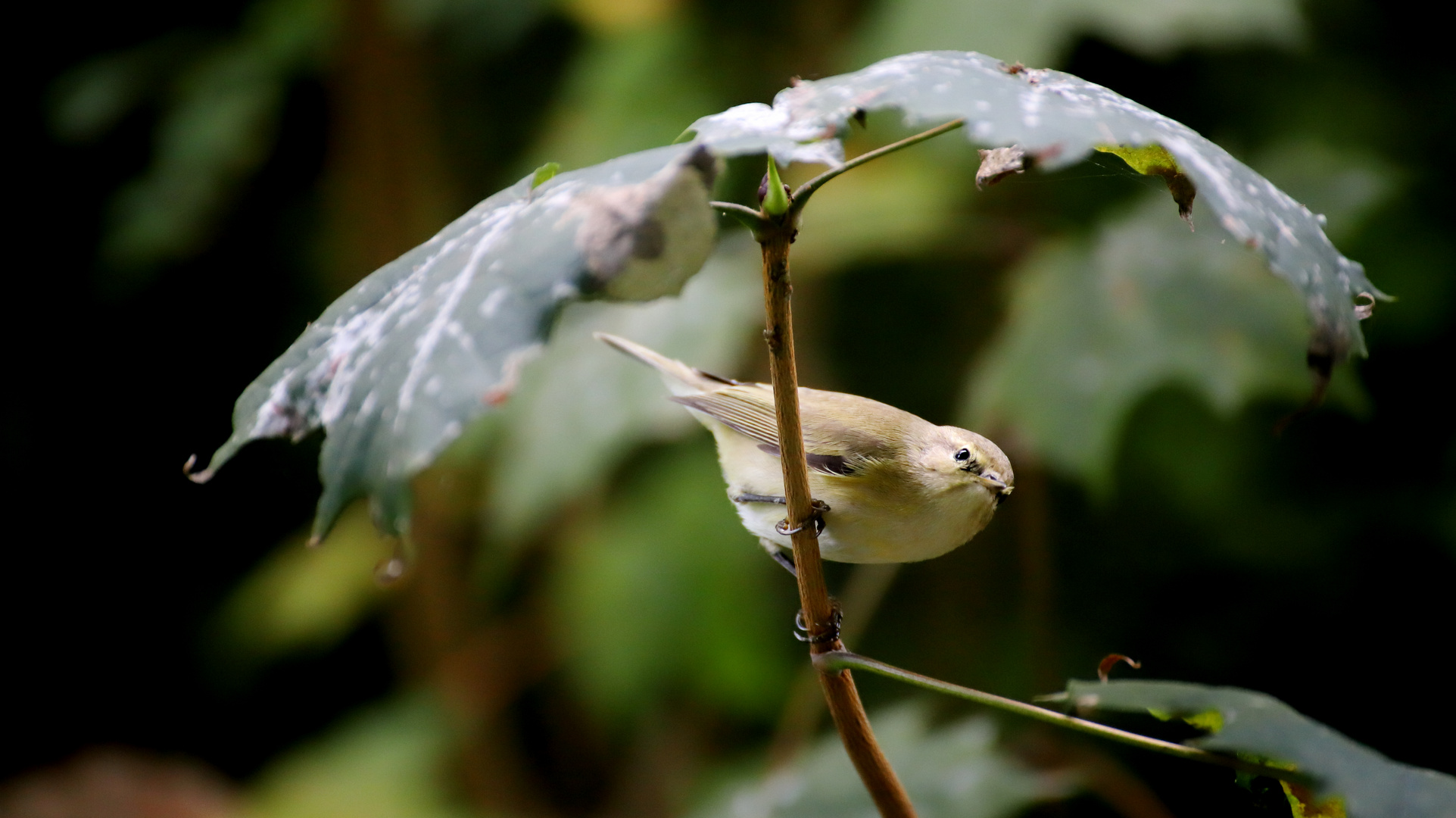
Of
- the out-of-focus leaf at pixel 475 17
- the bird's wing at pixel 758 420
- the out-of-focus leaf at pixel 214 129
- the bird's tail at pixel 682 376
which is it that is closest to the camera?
the bird's wing at pixel 758 420

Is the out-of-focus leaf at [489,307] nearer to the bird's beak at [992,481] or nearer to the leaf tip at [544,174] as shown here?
the leaf tip at [544,174]

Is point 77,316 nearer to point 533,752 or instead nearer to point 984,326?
point 533,752

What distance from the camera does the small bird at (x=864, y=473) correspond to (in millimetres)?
1301

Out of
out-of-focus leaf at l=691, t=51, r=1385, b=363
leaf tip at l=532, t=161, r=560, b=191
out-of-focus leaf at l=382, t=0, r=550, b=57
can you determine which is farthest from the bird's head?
out-of-focus leaf at l=382, t=0, r=550, b=57

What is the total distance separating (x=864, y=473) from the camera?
1.40 meters

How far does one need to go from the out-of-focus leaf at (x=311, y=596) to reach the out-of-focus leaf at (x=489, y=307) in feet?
7.83

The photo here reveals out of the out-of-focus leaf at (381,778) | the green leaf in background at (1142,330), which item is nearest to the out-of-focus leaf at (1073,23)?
the green leaf in background at (1142,330)

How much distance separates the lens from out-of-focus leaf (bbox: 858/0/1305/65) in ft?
6.23

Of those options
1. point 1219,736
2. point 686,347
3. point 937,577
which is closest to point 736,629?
point 937,577

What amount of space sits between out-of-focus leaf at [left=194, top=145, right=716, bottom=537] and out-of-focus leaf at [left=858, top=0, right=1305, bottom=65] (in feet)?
4.65

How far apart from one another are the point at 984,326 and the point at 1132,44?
3.09ft

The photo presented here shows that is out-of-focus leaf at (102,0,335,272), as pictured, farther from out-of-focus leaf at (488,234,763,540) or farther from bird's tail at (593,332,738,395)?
bird's tail at (593,332,738,395)

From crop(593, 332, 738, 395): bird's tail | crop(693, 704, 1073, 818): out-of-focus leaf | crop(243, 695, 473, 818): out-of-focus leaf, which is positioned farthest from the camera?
crop(243, 695, 473, 818): out-of-focus leaf

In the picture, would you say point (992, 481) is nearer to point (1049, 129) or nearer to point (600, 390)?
point (1049, 129)
